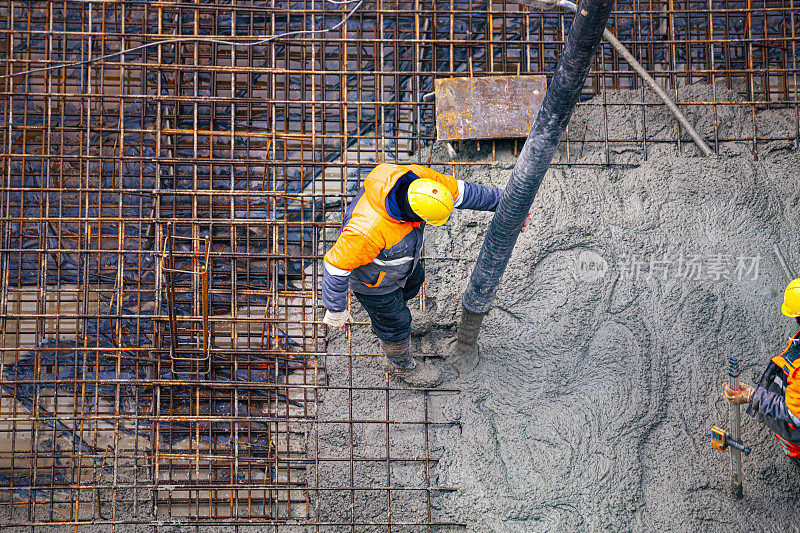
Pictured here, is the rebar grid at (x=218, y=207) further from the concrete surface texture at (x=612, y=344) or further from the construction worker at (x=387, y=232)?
the construction worker at (x=387, y=232)

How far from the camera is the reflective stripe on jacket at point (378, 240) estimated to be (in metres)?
3.90

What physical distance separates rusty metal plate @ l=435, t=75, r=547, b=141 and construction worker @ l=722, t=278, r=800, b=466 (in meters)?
2.23

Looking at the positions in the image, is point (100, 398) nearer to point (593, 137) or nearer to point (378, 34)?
point (378, 34)

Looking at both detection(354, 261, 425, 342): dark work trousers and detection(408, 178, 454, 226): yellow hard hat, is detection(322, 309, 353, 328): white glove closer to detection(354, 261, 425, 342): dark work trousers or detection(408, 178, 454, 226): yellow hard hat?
detection(354, 261, 425, 342): dark work trousers

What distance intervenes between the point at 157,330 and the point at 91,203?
1.35 m

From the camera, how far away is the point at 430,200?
145 inches

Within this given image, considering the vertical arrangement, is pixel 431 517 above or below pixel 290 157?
below

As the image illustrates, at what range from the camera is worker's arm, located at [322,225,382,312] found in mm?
3912

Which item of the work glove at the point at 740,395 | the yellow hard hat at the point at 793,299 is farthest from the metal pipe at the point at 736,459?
the yellow hard hat at the point at 793,299

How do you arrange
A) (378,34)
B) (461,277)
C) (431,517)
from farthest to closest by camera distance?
(378,34), (461,277), (431,517)

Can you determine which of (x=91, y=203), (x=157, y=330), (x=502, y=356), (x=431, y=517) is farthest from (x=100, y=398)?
(x=502, y=356)

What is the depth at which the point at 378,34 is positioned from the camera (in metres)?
5.68

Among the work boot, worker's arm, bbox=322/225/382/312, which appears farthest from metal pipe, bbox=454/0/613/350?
worker's arm, bbox=322/225/382/312

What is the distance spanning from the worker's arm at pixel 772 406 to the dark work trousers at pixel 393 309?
224 cm
